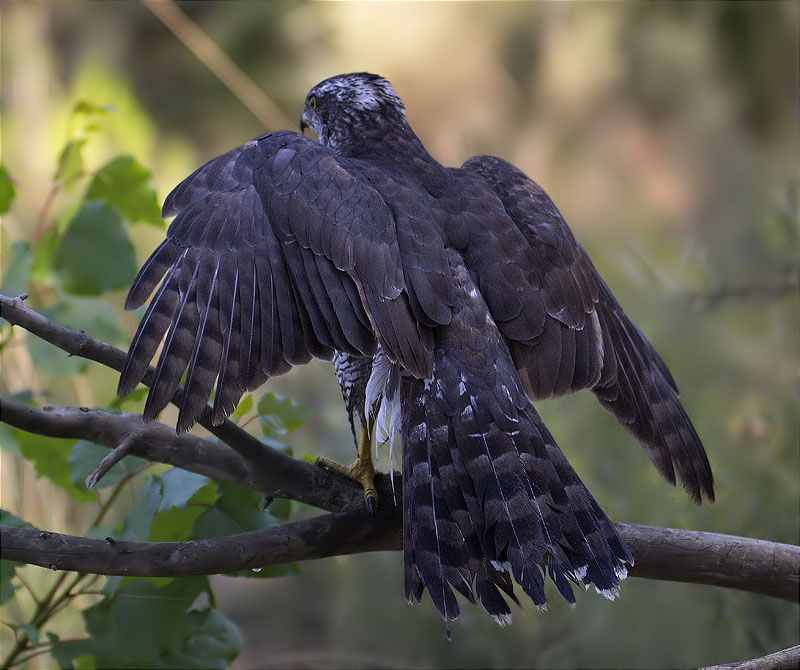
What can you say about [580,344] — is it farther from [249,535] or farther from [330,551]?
[249,535]

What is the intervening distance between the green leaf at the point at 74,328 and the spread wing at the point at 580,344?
885 millimetres

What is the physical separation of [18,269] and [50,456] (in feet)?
1.39

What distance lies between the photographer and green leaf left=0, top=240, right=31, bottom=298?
1.83m

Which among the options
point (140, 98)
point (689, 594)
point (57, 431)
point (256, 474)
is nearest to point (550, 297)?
point (256, 474)

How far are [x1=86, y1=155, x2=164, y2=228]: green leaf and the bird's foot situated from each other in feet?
2.41

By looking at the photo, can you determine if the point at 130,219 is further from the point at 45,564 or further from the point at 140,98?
the point at 140,98

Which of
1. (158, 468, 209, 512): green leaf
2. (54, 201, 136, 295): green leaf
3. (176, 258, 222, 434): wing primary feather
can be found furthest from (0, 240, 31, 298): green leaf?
(158, 468, 209, 512): green leaf

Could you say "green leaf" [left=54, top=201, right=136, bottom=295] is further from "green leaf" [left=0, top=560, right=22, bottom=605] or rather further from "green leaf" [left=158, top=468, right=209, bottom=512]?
"green leaf" [left=0, top=560, right=22, bottom=605]

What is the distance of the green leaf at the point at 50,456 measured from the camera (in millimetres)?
1799

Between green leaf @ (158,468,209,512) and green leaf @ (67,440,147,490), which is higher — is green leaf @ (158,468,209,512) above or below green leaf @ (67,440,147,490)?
below

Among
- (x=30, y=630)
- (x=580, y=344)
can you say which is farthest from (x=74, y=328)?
(x=580, y=344)

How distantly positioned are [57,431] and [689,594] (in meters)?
2.53

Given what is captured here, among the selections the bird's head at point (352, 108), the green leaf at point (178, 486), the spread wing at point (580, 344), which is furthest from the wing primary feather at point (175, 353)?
the bird's head at point (352, 108)

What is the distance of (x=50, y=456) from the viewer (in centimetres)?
183
